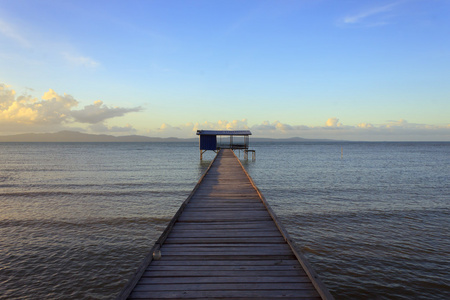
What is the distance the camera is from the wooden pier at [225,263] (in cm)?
A: 412

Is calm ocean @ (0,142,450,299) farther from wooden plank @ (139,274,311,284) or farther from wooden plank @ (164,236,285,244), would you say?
wooden plank @ (139,274,311,284)

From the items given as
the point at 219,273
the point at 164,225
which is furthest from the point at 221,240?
the point at 164,225

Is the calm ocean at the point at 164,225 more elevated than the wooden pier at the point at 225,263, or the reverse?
the wooden pier at the point at 225,263

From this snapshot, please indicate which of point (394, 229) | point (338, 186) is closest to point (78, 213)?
point (394, 229)

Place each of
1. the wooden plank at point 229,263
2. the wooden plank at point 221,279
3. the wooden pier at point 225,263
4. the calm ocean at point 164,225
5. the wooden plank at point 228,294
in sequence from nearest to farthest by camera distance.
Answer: the wooden plank at point 228,294
the wooden pier at point 225,263
the wooden plank at point 221,279
the wooden plank at point 229,263
the calm ocean at point 164,225

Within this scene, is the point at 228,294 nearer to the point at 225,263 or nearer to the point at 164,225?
the point at 225,263

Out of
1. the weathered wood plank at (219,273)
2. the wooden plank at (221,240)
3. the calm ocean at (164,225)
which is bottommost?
the calm ocean at (164,225)

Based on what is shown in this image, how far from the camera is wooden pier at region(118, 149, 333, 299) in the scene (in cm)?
412

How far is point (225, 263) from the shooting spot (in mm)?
5117

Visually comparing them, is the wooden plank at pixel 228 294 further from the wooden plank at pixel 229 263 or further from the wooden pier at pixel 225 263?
the wooden plank at pixel 229 263

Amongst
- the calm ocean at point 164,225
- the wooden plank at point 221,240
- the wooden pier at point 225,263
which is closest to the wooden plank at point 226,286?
the wooden pier at point 225,263

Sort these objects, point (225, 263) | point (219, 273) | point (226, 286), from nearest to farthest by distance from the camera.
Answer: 1. point (226, 286)
2. point (219, 273)
3. point (225, 263)

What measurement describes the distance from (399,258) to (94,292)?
376 inches

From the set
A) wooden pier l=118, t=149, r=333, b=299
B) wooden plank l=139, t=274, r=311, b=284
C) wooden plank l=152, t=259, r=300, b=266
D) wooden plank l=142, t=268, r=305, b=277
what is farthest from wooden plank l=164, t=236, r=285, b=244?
wooden plank l=139, t=274, r=311, b=284
